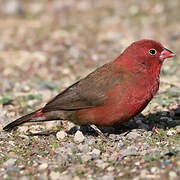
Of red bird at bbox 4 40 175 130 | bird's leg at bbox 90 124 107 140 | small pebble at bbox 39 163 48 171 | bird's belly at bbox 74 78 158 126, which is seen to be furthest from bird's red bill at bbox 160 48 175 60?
small pebble at bbox 39 163 48 171

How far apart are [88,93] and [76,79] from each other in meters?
2.56

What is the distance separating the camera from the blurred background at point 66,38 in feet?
27.3

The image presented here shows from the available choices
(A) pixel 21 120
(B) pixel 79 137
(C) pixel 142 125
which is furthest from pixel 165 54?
(A) pixel 21 120

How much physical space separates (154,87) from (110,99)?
59cm

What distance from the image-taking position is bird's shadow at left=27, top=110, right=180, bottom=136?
6.28 meters

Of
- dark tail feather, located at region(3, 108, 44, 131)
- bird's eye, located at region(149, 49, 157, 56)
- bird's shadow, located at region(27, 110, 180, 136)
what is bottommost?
bird's shadow, located at region(27, 110, 180, 136)

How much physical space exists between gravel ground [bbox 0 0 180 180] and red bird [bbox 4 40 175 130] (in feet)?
0.87

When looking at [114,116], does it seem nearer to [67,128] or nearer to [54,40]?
[67,128]

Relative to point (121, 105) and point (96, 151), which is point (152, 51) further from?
point (96, 151)

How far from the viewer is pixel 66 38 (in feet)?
34.8

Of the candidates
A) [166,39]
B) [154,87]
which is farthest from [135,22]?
[154,87]

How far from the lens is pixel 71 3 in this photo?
13.1 m

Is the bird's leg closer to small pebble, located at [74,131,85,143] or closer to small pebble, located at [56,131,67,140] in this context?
small pebble, located at [74,131,85,143]

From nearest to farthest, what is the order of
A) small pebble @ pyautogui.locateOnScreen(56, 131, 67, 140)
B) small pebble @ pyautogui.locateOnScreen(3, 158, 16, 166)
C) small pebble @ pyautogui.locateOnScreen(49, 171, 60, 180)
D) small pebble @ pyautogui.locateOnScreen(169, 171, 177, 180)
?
small pebble @ pyautogui.locateOnScreen(169, 171, 177, 180) < small pebble @ pyautogui.locateOnScreen(49, 171, 60, 180) < small pebble @ pyautogui.locateOnScreen(3, 158, 16, 166) < small pebble @ pyautogui.locateOnScreen(56, 131, 67, 140)
